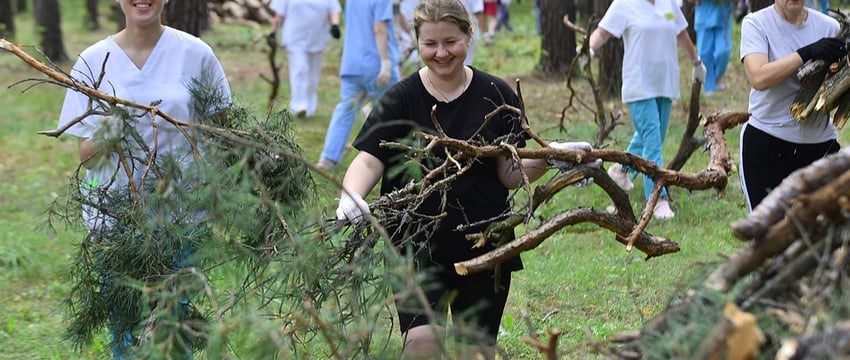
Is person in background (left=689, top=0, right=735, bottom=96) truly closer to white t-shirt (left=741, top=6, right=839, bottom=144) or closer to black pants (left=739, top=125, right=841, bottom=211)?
white t-shirt (left=741, top=6, right=839, bottom=144)

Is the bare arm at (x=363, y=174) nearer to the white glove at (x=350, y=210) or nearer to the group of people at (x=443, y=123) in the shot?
the group of people at (x=443, y=123)

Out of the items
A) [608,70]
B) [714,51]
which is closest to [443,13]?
[608,70]

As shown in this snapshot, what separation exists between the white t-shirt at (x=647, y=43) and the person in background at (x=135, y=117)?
3874mm

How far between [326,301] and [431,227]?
572 millimetres

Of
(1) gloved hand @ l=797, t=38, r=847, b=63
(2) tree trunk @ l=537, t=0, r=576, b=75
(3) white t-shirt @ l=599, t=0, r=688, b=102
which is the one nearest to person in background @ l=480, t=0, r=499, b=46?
(2) tree trunk @ l=537, t=0, r=576, b=75

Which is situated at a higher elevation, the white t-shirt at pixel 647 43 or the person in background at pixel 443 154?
the person in background at pixel 443 154

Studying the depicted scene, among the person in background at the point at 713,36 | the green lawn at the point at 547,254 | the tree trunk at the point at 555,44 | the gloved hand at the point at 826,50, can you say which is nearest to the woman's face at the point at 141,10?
the green lawn at the point at 547,254

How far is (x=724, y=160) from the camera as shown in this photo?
3.75 metres

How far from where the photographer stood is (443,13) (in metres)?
3.74

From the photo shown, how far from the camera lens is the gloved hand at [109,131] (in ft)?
11.0

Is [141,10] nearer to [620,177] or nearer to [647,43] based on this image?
[647,43]

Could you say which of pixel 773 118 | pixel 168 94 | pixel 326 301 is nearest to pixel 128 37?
pixel 168 94

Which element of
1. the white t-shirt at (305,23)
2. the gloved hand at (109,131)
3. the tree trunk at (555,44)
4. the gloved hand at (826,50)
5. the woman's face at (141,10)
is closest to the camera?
the gloved hand at (109,131)

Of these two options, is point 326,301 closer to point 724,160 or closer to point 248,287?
point 248,287
